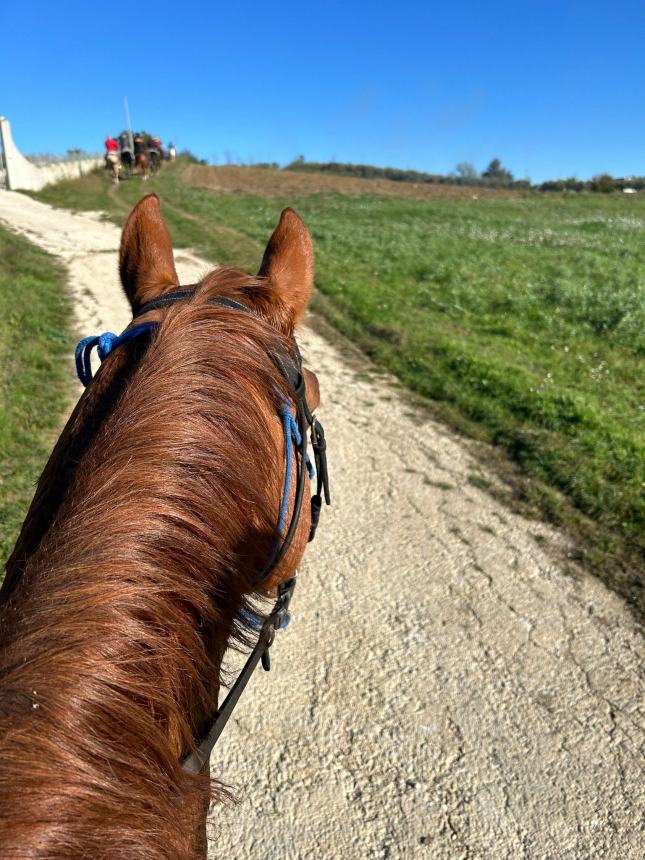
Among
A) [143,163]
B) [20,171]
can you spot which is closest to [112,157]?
[143,163]

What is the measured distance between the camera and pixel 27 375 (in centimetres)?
603

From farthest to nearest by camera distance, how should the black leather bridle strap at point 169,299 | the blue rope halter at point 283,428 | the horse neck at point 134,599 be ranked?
the black leather bridle strap at point 169,299 < the blue rope halter at point 283,428 < the horse neck at point 134,599

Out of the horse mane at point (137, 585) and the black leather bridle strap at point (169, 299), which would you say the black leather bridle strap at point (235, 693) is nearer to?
the horse mane at point (137, 585)

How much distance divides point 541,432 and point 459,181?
56.6 m

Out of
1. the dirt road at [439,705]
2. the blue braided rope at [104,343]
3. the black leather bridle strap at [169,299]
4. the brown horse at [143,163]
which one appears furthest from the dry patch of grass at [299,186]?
the black leather bridle strap at [169,299]

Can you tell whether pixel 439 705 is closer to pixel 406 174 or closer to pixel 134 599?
pixel 134 599

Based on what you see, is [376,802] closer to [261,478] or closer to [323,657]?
[323,657]

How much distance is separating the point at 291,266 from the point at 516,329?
759 centimetres

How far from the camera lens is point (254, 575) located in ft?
3.90

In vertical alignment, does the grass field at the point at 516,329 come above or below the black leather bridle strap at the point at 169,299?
below

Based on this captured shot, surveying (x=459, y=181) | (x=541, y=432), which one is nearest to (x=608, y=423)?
(x=541, y=432)

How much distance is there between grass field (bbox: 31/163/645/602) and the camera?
14.4 feet

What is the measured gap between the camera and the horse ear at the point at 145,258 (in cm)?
188

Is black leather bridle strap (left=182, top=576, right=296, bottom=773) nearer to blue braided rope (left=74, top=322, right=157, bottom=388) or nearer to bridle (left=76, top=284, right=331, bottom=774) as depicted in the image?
bridle (left=76, top=284, right=331, bottom=774)
